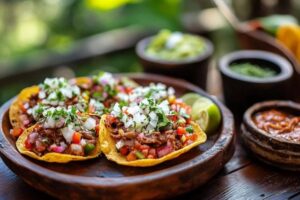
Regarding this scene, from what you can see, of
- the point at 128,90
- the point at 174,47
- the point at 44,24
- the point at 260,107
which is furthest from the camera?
the point at 44,24

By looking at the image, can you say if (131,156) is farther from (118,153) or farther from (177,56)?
(177,56)

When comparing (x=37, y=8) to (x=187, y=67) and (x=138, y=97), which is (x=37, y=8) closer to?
(x=187, y=67)

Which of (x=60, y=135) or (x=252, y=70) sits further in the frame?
(x=252, y=70)

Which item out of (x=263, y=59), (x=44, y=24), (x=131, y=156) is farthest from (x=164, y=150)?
(x=44, y=24)

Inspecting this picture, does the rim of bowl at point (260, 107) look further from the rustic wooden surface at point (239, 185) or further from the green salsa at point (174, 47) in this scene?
the green salsa at point (174, 47)

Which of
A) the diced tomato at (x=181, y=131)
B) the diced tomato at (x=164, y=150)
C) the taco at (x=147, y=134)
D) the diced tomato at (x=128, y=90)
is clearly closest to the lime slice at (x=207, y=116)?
the taco at (x=147, y=134)

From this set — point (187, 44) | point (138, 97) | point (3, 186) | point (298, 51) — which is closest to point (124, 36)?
point (187, 44)

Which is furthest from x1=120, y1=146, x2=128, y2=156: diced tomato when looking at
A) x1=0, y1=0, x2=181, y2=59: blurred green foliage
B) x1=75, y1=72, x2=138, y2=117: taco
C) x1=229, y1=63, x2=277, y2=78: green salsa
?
x1=0, y1=0, x2=181, y2=59: blurred green foliage
